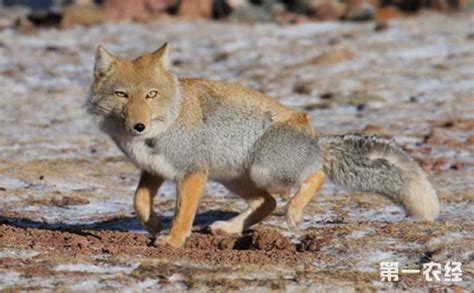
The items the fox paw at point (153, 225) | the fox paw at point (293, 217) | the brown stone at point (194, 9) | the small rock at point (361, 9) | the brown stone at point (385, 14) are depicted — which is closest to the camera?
the fox paw at point (293, 217)

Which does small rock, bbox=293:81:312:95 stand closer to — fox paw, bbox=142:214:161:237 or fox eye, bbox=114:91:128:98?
fox paw, bbox=142:214:161:237

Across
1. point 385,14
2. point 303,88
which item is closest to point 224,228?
point 303,88

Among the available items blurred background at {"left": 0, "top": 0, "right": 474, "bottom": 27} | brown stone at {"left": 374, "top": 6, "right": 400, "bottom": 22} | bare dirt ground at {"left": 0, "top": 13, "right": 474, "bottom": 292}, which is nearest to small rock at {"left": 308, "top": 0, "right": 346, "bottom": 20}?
blurred background at {"left": 0, "top": 0, "right": 474, "bottom": 27}

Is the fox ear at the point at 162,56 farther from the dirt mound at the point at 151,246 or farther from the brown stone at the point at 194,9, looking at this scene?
the brown stone at the point at 194,9

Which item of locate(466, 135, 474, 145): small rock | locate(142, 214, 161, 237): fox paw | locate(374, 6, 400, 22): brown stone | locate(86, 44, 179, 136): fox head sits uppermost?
locate(86, 44, 179, 136): fox head

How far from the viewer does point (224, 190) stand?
9398 millimetres

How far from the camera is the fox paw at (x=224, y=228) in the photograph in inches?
295

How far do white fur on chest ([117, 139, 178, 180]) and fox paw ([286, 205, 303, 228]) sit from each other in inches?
33.0

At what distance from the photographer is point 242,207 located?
858 centimetres

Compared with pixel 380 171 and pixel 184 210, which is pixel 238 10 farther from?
pixel 184 210

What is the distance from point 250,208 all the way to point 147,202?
0.86 m

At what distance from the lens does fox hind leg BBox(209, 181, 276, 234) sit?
7549 millimetres

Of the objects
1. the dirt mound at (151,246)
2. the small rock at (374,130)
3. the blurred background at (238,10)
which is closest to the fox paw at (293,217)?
the dirt mound at (151,246)

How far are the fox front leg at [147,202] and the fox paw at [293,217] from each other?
923mm
